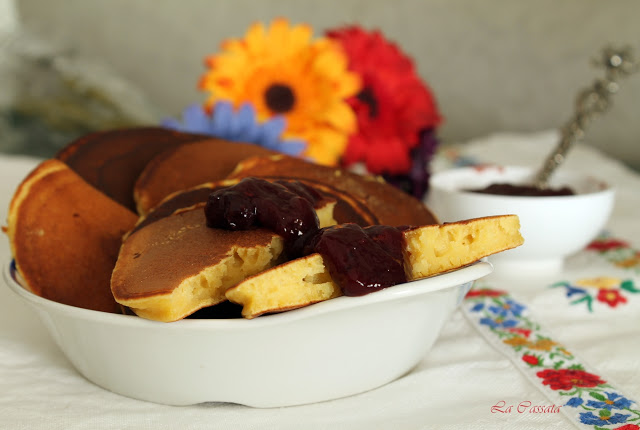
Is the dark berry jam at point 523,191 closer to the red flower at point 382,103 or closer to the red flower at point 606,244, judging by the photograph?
the red flower at point 606,244

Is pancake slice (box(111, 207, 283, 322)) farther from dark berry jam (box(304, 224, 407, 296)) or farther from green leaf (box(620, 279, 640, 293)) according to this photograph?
green leaf (box(620, 279, 640, 293))

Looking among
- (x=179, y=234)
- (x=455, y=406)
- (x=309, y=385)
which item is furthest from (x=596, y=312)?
(x=179, y=234)

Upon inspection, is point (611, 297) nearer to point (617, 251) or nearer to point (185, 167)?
point (617, 251)

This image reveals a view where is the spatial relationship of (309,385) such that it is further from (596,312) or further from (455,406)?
(596,312)

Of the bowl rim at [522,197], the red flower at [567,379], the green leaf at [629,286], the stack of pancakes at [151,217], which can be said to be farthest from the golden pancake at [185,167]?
the green leaf at [629,286]

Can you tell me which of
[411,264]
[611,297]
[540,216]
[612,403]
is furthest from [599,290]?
[411,264]

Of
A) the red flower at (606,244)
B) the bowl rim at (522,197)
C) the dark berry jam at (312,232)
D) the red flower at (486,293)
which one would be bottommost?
the red flower at (606,244)
